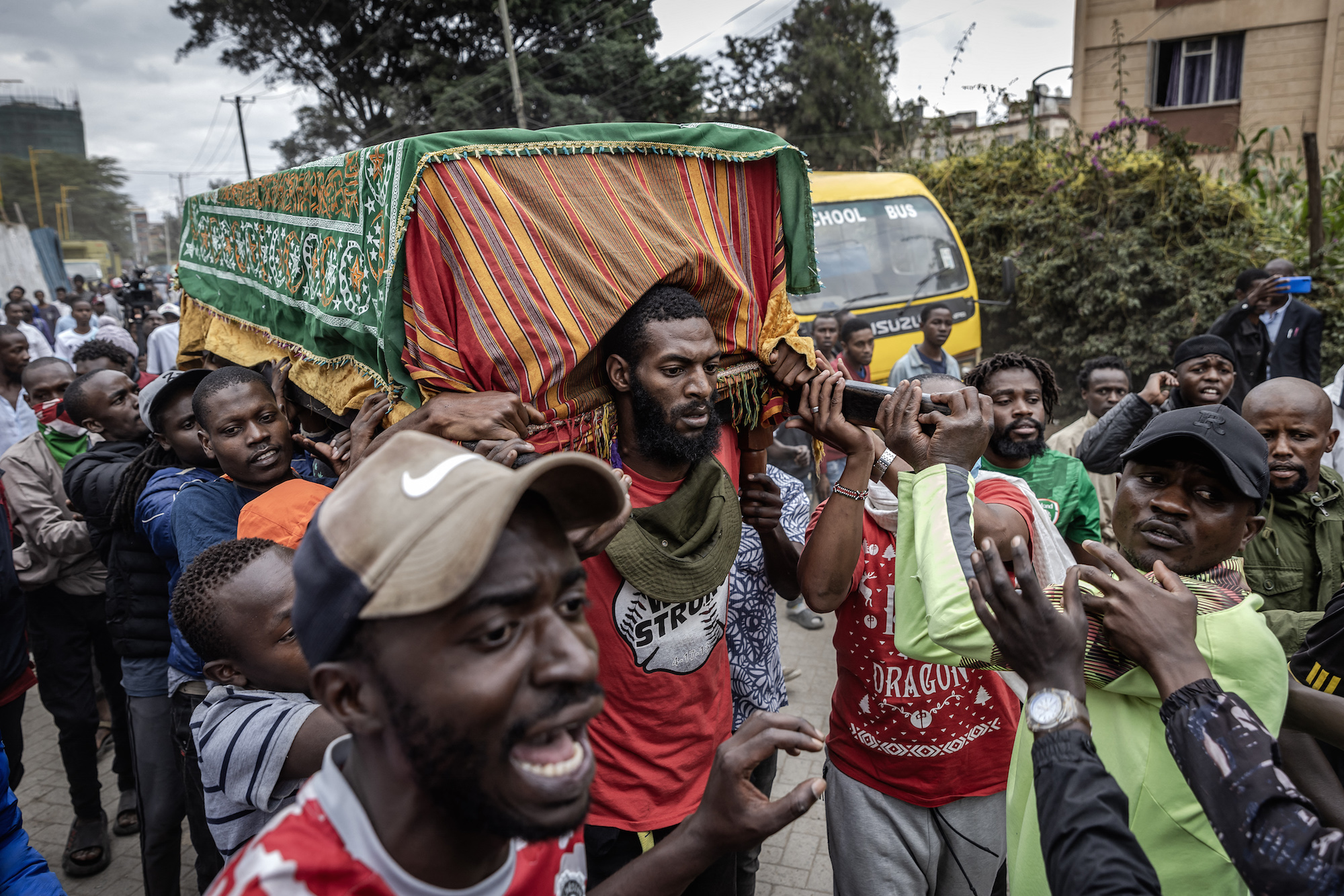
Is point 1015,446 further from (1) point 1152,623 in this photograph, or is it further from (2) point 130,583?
(2) point 130,583

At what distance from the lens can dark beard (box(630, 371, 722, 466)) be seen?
2352 mm

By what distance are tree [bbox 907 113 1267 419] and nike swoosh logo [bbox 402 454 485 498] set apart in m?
9.56

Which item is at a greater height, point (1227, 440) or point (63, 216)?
point (63, 216)

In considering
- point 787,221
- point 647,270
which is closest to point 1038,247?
point 787,221

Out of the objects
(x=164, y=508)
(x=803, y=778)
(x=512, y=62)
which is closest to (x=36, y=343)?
(x=164, y=508)

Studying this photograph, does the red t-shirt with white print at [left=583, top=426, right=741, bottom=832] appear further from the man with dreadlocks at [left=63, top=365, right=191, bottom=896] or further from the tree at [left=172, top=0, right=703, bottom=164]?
the tree at [left=172, top=0, right=703, bottom=164]

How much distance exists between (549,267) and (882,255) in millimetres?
6613

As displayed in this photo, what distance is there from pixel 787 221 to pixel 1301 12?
1736 centimetres

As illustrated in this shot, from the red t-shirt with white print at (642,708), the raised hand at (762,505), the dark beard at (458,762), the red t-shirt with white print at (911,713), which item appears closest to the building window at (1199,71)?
the raised hand at (762,505)

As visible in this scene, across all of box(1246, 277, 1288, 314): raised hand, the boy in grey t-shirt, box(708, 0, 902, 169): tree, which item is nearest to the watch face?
the boy in grey t-shirt

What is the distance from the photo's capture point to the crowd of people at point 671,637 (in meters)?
1.09

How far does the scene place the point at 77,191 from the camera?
2424 inches

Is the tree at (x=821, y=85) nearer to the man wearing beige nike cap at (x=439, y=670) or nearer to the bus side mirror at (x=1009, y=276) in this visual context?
the bus side mirror at (x=1009, y=276)

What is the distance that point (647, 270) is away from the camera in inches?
91.0
